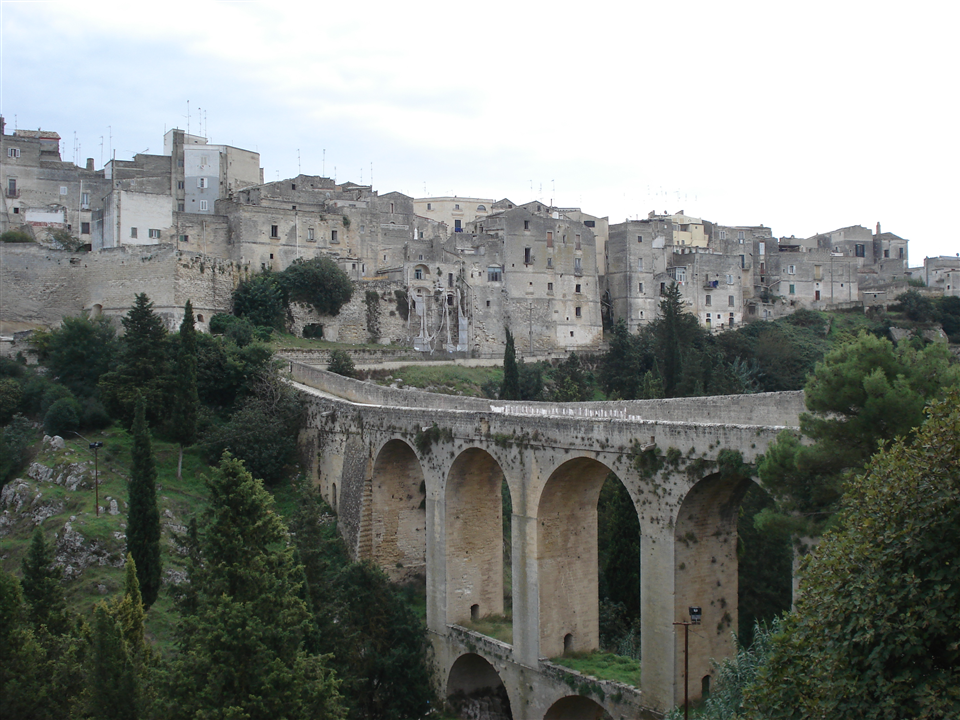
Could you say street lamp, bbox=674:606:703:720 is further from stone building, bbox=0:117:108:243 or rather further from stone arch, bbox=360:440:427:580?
stone building, bbox=0:117:108:243

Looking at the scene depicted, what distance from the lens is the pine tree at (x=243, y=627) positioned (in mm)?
13789

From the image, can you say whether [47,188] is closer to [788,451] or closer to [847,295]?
[788,451]

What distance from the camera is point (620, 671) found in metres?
17.8

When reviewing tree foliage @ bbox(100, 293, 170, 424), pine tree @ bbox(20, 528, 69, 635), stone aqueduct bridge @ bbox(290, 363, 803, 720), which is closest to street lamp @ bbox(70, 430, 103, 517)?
tree foliage @ bbox(100, 293, 170, 424)

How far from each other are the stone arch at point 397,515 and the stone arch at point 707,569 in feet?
38.6

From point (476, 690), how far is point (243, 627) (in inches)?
370

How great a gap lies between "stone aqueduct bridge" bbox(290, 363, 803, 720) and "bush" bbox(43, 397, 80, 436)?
29.6 feet

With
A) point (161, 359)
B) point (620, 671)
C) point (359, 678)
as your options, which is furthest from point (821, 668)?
point (161, 359)

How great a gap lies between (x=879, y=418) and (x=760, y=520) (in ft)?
7.62

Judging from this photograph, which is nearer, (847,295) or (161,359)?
(161,359)

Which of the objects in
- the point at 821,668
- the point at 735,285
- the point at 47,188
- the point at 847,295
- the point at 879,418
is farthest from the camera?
the point at 847,295

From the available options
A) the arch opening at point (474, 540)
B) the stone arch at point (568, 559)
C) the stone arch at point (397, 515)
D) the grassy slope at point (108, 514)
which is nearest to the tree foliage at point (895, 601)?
the stone arch at point (568, 559)

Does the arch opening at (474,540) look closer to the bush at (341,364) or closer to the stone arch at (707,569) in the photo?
the stone arch at (707,569)

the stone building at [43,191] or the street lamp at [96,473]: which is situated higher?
the stone building at [43,191]
